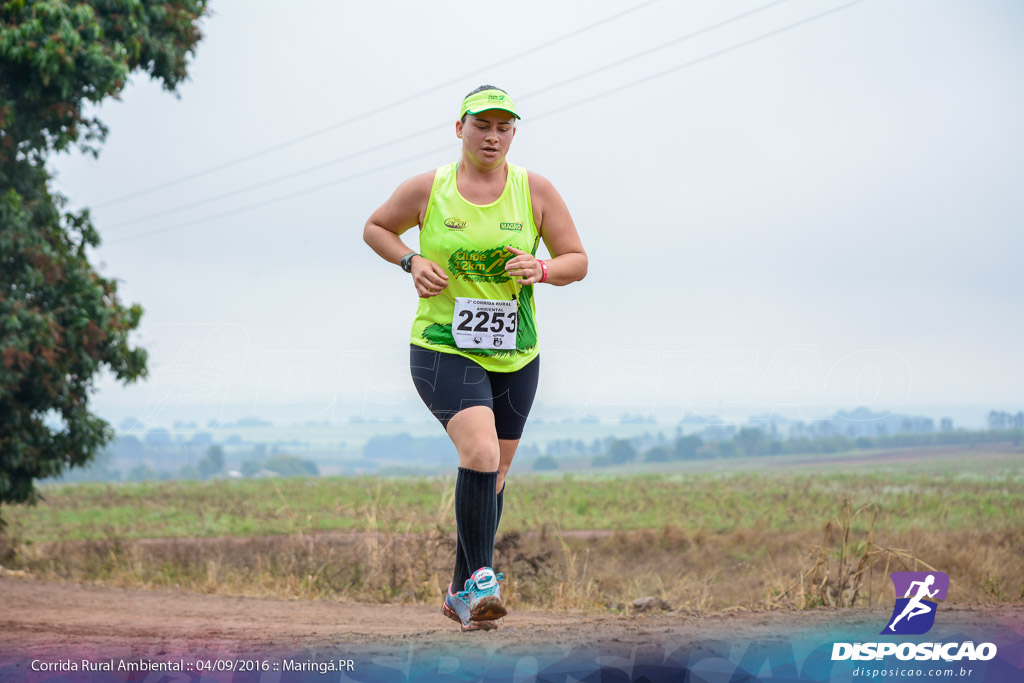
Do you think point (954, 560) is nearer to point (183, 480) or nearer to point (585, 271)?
point (585, 271)

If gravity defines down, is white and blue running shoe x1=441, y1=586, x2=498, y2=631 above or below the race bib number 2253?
below

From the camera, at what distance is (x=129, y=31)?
40.7ft

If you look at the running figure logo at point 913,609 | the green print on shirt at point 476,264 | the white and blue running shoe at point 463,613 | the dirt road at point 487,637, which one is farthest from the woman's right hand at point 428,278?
the running figure logo at point 913,609

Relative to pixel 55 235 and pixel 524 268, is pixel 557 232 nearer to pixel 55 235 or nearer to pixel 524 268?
pixel 524 268

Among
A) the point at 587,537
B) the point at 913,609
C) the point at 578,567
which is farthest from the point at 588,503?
the point at 913,609

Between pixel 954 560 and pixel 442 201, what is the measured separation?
31.7ft

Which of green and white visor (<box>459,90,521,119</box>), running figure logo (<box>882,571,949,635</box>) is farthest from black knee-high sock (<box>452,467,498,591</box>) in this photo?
running figure logo (<box>882,571,949,635</box>)

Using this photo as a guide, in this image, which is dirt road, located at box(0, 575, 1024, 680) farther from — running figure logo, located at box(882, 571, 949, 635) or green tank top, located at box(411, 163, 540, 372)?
green tank top, located at box(411, 163, 540, 372)

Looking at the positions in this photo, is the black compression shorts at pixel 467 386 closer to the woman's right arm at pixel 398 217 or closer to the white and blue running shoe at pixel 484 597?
the woman's right arm at pixel 398 217

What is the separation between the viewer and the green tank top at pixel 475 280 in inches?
181

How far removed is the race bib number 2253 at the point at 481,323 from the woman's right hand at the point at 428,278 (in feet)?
0.54

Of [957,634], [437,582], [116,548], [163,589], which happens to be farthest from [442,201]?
[116,548]

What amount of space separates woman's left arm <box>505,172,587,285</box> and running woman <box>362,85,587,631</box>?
0.01 meters

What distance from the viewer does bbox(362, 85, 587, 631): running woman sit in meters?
4.53
